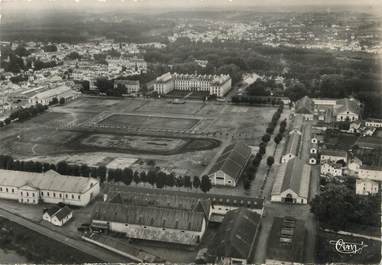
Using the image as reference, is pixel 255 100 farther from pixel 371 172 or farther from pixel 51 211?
pixel 51 211

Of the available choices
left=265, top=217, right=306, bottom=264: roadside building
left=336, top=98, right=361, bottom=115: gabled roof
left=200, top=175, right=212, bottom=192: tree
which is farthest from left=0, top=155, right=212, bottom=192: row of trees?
left=336, top=98, right=361, bottom=115: gabled roof

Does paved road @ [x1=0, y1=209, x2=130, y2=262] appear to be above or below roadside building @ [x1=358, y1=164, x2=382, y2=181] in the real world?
below

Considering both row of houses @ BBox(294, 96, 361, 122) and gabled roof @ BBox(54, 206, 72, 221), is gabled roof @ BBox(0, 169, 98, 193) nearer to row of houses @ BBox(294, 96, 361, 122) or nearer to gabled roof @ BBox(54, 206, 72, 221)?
gabled roof @ BBox(54, 206, 72, 221)

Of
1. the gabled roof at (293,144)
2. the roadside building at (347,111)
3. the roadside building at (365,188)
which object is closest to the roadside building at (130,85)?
the roadside building at (347,111)

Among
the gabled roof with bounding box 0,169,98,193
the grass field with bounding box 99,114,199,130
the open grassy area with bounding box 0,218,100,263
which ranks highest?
the gabled roof with bounding box 0,169,98,193

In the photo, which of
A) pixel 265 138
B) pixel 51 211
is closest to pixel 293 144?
pixel 265 138

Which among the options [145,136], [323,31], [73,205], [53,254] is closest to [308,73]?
[323,31]

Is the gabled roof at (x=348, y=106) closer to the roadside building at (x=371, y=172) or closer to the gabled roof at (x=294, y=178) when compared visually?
the gabled roof at (x=294, y=178)

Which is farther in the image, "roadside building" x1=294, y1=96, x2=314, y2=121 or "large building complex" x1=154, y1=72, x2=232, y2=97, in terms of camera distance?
"large building complex" x1=154, y1=72, x2=232, y2=97
